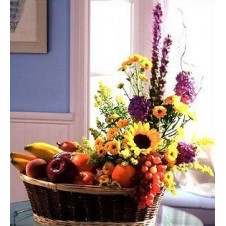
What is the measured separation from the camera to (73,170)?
136 cm

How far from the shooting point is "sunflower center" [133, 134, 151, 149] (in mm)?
1292

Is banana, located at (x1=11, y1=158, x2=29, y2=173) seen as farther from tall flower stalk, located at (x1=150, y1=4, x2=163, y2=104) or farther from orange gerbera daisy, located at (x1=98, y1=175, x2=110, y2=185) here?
tall flower stalk, located at (x1=150, y1=4, x2=163, y2=104)

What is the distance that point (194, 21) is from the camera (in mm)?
3900

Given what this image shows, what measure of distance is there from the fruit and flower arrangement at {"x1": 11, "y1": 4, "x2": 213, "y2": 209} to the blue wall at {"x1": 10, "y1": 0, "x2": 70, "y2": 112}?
2264 millimetres

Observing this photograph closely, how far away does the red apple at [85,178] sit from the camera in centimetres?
134

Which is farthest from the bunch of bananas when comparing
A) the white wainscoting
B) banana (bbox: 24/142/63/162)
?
the white wainscoting

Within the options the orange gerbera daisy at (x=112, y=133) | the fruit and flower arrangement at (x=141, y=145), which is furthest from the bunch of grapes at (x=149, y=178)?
the orange gerbera daisy at (x=112, y=133)

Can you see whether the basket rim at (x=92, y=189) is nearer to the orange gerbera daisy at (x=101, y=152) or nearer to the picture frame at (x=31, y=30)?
the orange gerbera daisy at (x=101, y=152)

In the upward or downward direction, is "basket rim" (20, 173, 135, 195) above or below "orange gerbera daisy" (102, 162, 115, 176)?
below

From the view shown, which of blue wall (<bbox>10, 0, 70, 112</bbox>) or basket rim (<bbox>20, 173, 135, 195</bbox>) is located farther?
blue wall (<bbox>10, 0, 70, 112</bbox>)

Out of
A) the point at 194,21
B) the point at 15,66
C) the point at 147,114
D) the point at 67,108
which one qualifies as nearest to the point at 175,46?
the point at 194,21

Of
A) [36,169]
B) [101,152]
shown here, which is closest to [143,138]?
[101,152]

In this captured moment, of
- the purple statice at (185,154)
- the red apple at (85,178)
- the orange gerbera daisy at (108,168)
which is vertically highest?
the purple statice at (185,154)

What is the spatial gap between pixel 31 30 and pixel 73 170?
2.50 metres
